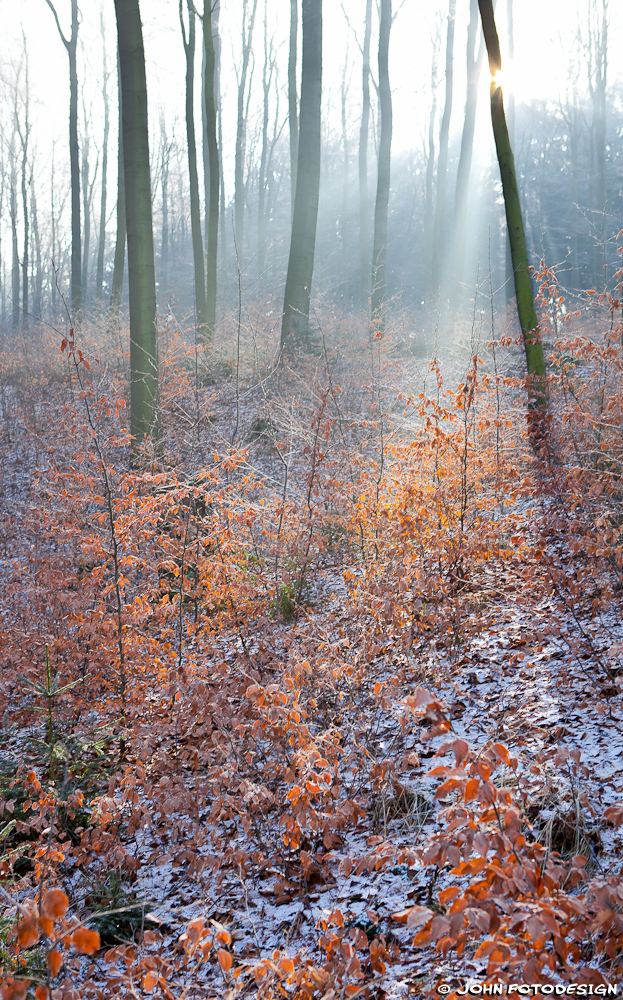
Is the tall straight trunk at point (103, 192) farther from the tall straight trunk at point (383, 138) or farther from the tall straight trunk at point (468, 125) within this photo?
the tall straight trunk at point (468, 125)

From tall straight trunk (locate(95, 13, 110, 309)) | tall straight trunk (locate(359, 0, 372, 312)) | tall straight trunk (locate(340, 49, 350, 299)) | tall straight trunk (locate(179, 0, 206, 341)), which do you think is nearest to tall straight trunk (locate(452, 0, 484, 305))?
tall straight trunk (locate(359, 0, 372, 312))

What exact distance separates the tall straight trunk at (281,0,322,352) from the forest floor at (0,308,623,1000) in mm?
7021

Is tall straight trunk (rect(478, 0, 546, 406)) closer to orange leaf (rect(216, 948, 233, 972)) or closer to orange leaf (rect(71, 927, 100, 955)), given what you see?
orange leaf (rect(216, 948, 233, 972))

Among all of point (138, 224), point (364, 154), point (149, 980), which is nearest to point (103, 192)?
point (364, 154)

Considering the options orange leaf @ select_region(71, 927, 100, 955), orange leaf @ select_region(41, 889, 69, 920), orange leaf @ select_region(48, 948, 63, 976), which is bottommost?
orange leaf @ select_region(48, 948, 63, 976)

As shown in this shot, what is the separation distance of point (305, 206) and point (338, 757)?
12428 mm

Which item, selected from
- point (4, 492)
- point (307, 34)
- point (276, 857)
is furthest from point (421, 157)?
point (276, 857)

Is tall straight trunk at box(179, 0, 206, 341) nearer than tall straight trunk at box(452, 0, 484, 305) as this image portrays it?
Yes

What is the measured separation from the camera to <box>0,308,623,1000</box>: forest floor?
6.93 feet

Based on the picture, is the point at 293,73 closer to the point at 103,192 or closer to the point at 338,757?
the point at 103,192

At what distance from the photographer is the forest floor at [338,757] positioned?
211 cm

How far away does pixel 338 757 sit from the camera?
401 centimetres

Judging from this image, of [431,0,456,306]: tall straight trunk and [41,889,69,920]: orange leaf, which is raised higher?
[431,0,456,306]: tall straight trunk

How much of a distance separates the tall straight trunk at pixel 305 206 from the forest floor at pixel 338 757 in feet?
23.0
